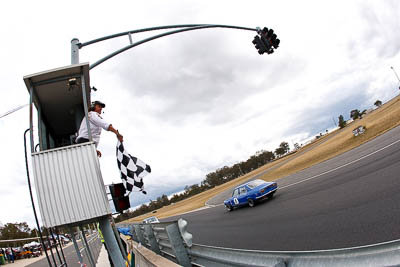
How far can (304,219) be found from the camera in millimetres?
7363

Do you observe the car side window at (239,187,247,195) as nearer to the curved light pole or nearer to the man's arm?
the curved light pole

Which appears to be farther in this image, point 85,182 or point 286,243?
point 286,243

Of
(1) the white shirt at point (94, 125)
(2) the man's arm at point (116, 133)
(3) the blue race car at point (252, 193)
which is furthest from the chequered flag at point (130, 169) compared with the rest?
(3) the blue race car at point (252, 193)

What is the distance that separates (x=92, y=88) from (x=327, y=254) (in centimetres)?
423

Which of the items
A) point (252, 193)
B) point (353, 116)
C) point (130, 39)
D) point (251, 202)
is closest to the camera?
point (130, 39)

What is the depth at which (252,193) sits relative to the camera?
47.5ft

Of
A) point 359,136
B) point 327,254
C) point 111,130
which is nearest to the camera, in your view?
point 327,254

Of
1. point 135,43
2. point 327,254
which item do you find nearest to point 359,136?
point 135,43

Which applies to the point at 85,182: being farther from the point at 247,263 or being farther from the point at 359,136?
the point at 359,136

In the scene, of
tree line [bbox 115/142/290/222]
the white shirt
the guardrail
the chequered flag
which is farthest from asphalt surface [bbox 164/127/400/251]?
tree line [bbox 115/142/290/222]

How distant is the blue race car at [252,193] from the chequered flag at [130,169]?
11.4 m

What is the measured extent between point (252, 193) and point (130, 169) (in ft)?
39.3

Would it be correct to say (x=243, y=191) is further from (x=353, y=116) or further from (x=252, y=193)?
(x=353, y=116)

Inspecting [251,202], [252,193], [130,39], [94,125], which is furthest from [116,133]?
[251,202]
